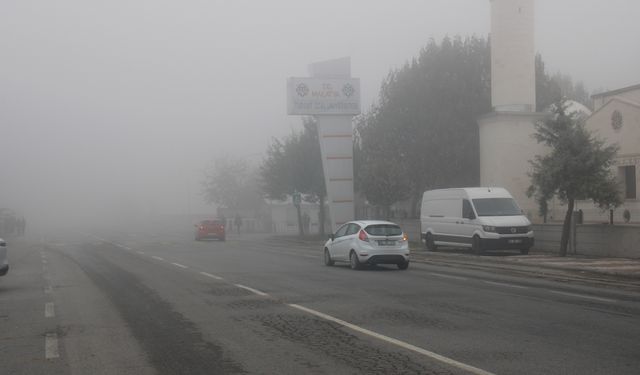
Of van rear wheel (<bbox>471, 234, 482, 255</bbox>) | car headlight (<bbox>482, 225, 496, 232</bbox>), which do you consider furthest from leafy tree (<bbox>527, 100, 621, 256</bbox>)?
van rear wheel (<bbox>471, 234, 482, 255</bbox>)

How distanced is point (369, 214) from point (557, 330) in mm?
38586

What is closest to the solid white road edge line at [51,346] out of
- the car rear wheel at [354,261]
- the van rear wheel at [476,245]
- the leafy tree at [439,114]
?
the car rear wheel at [354,261]

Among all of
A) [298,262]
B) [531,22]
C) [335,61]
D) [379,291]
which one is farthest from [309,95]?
[379,291]

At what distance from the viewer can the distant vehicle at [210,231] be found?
1730 inches

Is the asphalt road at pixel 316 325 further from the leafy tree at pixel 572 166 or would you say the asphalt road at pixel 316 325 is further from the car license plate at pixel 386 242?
the leafy tree at pixel 572 166

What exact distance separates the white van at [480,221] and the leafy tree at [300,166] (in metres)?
18.4

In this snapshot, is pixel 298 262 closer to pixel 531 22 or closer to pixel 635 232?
pixel 635 232

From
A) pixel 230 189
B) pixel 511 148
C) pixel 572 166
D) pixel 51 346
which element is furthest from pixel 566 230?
pixel 230 189

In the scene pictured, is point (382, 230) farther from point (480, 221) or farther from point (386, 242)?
point (480, 221)

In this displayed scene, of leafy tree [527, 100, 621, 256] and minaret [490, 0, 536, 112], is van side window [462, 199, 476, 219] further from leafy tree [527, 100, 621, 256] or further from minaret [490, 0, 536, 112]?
minaret [490, 0, 536, 112]

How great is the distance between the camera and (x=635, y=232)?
2300 centimetres

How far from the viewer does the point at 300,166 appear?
156 ft

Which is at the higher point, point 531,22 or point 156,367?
point 531,22

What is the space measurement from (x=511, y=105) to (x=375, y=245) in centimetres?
2325
